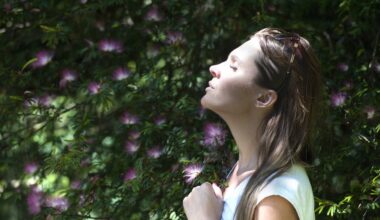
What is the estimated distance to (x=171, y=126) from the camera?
9.95 ft

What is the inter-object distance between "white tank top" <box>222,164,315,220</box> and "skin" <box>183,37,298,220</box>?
27 mm

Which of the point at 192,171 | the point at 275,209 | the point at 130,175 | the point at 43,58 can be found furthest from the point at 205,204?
the point at 43,58

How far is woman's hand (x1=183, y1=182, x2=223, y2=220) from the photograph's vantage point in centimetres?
175

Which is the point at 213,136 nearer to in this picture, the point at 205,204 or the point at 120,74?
the point at 120,74

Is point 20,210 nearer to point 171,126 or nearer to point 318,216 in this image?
point 171,126

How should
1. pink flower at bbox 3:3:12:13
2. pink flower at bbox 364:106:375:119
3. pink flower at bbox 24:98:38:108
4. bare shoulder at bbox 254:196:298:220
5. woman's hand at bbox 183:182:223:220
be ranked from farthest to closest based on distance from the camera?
pink flower at bbox 3:3:12:13, pink flower at bbox 24:98:38:108, pink flower at bbox 364:106:375:119, woman's hand at bbox 183:182:223:220, bare shoulder at bbox 254:196:298:220

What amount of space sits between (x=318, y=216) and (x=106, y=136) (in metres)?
1.02

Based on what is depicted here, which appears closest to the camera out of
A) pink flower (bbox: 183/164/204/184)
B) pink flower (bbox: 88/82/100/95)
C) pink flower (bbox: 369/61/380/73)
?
pink flower (bbox: 183/164/204/184)

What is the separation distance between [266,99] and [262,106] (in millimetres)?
20

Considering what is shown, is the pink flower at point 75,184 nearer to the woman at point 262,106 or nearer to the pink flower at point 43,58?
the pink flower at point 43,58

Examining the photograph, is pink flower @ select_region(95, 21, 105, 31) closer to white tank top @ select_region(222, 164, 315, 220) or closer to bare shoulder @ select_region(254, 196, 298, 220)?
white tank top @ select_region(222, 164, 315, 220)

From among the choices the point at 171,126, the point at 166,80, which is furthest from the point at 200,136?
the point at 166,80

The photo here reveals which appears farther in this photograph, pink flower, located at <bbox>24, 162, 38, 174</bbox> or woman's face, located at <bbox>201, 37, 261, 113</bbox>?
pink flower, located at <bbox>24, 162, 38, 174</bbox>

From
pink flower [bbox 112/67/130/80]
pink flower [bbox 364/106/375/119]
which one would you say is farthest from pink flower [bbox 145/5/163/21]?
pink flower [bbox 364/106/375/119]
